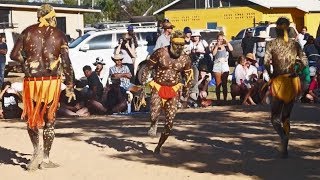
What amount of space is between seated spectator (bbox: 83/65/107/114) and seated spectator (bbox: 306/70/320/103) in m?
4.74

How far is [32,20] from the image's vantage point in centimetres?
3600

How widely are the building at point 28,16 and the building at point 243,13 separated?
863 centimetres

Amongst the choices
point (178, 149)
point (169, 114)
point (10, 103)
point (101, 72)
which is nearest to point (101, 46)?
point (101, 72)

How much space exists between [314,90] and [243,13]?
26143mm

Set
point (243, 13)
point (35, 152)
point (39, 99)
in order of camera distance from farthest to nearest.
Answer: point (243, 13)
point (35, 152)
point (39, 99)

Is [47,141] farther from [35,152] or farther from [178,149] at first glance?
[178,149]

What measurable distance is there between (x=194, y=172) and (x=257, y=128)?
375cm

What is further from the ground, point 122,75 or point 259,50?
point 259,50

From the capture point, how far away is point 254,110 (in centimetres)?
1413

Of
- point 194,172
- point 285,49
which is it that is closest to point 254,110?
point 285,49

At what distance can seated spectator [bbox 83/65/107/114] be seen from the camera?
14562mm

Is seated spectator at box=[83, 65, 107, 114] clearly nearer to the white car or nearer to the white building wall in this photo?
the white car

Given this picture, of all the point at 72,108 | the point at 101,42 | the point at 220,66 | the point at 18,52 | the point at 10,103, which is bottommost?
the point at 72,108

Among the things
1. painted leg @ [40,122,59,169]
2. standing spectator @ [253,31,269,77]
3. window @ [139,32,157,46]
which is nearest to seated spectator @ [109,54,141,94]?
standing spectator @ [253,31,269,77]
